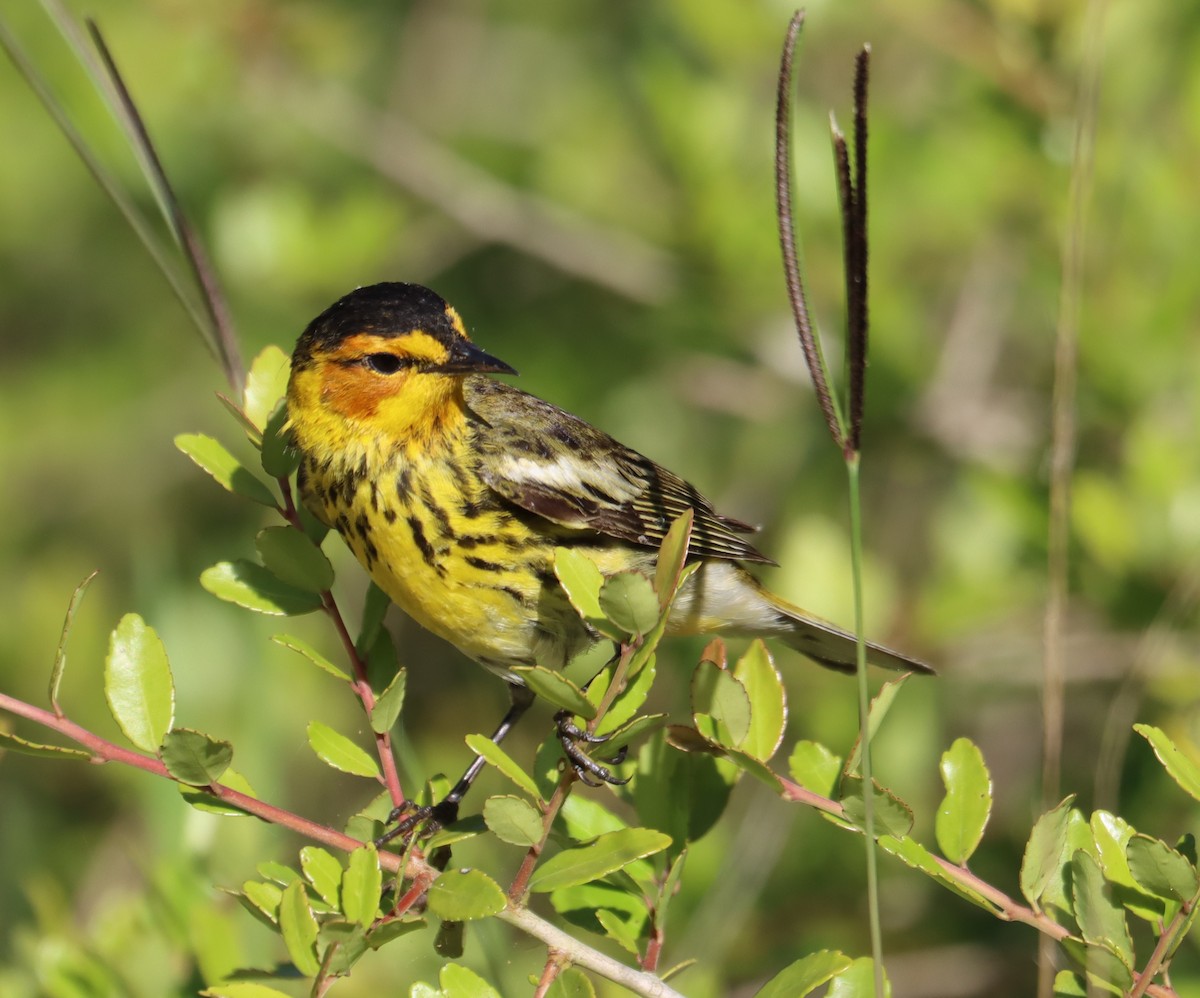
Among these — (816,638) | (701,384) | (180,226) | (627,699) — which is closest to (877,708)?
(627,699)

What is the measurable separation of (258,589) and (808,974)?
1021 mm

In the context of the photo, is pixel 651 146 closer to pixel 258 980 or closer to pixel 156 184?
pixel 156 184

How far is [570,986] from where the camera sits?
78.1 inches

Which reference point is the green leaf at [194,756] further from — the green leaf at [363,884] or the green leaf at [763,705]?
the green leaf at [763,705]

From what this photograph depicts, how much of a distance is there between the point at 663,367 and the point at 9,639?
2.37 metres

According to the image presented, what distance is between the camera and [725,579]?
11.7 ft

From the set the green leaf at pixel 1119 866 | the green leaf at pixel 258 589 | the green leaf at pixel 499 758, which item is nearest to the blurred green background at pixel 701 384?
the green leaf at pixel 1119 866

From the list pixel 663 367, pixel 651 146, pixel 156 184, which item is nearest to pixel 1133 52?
pixel 651 146

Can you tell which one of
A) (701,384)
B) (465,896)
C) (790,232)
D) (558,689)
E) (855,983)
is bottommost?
(701,384)

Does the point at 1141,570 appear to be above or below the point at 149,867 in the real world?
above

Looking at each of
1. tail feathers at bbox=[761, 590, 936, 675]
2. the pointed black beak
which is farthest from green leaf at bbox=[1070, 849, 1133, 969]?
the pointed black beak

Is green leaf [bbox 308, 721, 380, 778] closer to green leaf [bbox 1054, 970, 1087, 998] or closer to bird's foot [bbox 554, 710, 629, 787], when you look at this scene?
bird's foot [bbox 554, 710, 629, 787]

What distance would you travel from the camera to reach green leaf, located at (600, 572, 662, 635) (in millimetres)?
1927

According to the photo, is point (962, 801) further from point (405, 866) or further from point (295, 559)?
point (295, 559)
